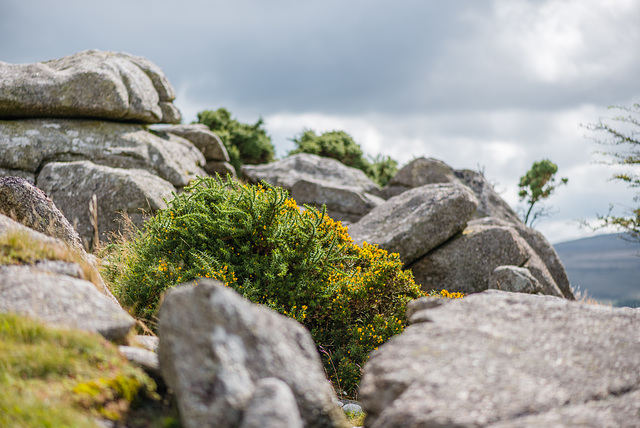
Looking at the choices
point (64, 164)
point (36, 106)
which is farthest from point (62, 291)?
point (36, 106)

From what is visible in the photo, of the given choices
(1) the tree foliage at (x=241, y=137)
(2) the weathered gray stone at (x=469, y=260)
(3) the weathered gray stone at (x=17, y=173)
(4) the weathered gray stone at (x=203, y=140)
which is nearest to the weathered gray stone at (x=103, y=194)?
(3) the weathered gray stone at (x=17, y=173)

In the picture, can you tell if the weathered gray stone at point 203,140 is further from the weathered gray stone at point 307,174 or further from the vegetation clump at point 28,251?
the vegetation clump at point 28,251

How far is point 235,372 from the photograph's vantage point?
10.3 ft

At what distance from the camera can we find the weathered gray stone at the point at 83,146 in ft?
39.9

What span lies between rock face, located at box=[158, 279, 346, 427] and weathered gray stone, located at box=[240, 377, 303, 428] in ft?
0.06

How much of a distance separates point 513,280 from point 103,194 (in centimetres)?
840

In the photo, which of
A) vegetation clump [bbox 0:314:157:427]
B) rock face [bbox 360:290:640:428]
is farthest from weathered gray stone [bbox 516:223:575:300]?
vegetation clump [bbox 0:314:157:427]

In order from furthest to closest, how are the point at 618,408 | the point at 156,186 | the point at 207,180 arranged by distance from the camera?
1. the point at 156,186
2. the point at 207,180
3. the point at 618,408

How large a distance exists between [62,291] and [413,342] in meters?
2.67

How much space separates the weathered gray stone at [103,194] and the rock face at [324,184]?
6.29 metres

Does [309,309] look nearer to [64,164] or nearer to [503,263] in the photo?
[503,263]

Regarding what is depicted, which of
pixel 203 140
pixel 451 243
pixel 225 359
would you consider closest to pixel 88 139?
pixel 203 140

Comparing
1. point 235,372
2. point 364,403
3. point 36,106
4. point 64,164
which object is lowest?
point 364,403

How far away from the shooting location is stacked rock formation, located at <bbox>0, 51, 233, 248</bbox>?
10.6 metres
